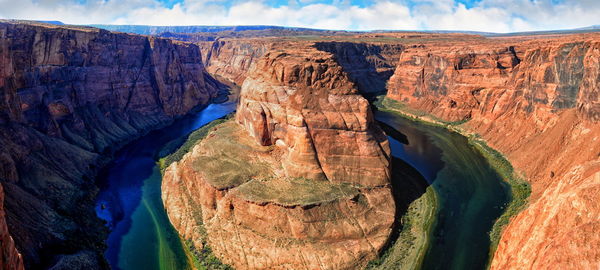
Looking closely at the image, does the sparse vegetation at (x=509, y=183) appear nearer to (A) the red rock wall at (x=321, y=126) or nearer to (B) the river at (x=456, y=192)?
(B) the river at (x=456, y=192)

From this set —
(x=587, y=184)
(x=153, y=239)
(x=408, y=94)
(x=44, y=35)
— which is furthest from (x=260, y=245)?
(x=408, y=94)

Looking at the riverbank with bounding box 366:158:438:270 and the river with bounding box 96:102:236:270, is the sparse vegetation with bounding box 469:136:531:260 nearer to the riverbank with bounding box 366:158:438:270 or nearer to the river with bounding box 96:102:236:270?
the riverbank with bounding box 366:158:438:270

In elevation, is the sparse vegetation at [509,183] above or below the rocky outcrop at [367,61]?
below

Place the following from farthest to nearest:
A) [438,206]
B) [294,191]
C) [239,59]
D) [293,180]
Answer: [239,59]
[438,206]
[293,180]
[294,191]

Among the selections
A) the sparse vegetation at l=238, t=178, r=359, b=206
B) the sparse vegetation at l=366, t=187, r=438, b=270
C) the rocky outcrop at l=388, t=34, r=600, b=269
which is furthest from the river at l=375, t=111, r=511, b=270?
the sparse vegetation at l=238, t=178, r=359, b=206

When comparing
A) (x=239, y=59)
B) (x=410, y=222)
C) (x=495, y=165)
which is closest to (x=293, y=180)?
(x=410, y=222)

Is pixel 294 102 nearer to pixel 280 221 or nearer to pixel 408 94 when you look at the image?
pixel 280 221

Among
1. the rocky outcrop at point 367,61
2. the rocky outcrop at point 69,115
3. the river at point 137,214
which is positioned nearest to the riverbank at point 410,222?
the river at point 137,214

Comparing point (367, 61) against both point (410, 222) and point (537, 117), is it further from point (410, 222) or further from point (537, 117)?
point (410, 222)
